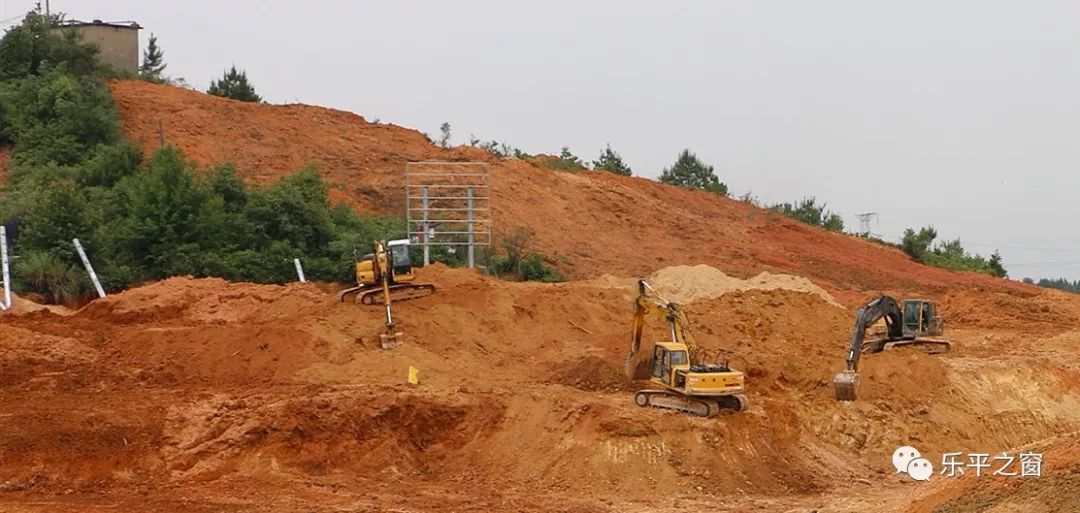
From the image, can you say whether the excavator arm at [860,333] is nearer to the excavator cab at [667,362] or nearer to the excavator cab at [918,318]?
the excavator cab at [918,318]

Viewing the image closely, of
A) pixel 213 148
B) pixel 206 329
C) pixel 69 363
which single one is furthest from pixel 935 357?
pixel 213 148

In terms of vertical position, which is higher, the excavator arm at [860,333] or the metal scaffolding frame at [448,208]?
the metal scaffolding frame at [448,208]

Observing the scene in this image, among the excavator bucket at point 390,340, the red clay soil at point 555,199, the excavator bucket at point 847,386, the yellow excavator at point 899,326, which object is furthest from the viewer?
the red clay soil at point 555,199

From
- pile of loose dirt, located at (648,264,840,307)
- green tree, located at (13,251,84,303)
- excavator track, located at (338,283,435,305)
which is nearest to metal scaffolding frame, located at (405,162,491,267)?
pile of loose dirt, located at (648,264,840,307)

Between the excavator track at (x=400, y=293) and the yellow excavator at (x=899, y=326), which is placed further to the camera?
the excavator track at (x=400, y=293)

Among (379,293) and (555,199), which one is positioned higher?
(555,199)

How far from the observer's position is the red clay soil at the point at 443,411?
1752 cm

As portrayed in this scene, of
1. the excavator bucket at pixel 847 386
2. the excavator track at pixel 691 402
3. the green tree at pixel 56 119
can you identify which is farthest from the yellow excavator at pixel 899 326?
the green tree at pixel 56 119
